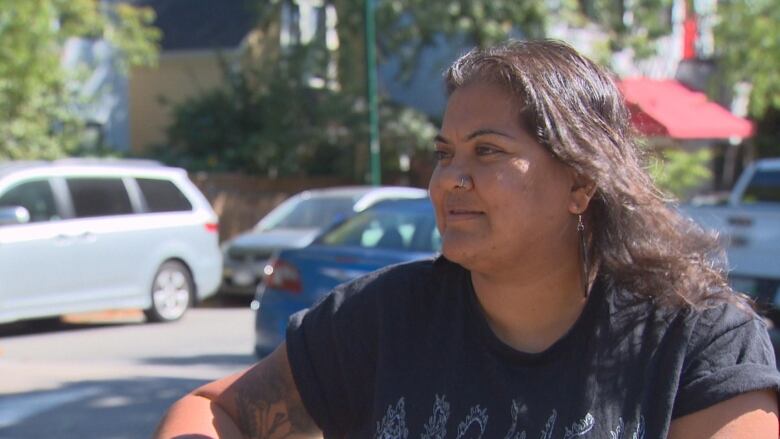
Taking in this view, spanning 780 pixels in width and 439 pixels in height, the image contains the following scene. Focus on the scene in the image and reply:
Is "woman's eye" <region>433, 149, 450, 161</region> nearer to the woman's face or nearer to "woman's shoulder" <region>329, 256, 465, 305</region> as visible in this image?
the woman's face

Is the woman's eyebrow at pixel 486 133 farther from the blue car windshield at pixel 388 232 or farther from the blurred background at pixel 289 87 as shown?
the blurred background at pixel 289 87

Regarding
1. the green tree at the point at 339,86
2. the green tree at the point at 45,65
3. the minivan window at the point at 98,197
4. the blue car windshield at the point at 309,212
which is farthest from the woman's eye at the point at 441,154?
the green tree at the point at 339,86

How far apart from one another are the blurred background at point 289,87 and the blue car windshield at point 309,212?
839 mm

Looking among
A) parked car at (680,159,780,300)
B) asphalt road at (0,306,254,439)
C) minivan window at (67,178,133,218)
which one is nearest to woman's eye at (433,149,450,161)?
asphalt road at (0,306,254,439)

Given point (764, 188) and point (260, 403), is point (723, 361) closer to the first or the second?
point (260, 403)

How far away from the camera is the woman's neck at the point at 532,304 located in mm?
2105

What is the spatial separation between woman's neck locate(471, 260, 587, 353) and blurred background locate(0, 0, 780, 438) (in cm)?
870

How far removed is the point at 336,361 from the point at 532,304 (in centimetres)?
40

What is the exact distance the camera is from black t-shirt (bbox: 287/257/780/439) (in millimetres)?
1946

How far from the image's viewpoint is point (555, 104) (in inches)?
80.1

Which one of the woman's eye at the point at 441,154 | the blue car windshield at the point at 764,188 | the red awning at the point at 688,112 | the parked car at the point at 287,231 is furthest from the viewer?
the red awning at the point at 688,112

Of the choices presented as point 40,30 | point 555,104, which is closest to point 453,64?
point 555,104

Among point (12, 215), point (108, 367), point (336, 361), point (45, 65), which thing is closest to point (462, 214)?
point (336, 361)

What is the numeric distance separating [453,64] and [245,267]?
12.3 metres
